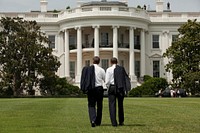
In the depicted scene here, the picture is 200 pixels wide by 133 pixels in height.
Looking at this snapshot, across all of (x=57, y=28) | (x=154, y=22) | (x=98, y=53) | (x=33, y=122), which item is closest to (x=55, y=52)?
(x=57, y=28)

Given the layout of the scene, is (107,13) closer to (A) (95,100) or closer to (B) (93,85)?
(A) (95,100)

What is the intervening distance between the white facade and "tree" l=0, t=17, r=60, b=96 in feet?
34.4

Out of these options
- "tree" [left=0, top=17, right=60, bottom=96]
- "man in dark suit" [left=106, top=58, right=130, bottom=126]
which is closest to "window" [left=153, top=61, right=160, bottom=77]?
"tree" [left=0, top=17, right=60, bottom=96]

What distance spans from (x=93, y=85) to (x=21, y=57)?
151ft

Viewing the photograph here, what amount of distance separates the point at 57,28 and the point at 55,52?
3.32 meters

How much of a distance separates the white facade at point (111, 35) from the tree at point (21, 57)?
1047cm

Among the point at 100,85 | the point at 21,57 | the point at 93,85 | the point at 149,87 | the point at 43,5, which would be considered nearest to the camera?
the point at 93,85

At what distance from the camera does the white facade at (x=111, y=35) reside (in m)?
73.9

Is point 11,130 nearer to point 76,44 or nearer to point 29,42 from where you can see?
point 29,42

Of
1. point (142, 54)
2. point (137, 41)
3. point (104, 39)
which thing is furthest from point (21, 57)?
point (137, 41)

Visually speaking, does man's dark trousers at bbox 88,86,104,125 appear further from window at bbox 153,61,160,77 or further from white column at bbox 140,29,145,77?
window at bbox 153,61,160,77

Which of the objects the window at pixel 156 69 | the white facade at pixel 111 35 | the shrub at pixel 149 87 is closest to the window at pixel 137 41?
the white facade at pixel 111 35

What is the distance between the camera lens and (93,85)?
16.6m

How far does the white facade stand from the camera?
73.9 m
